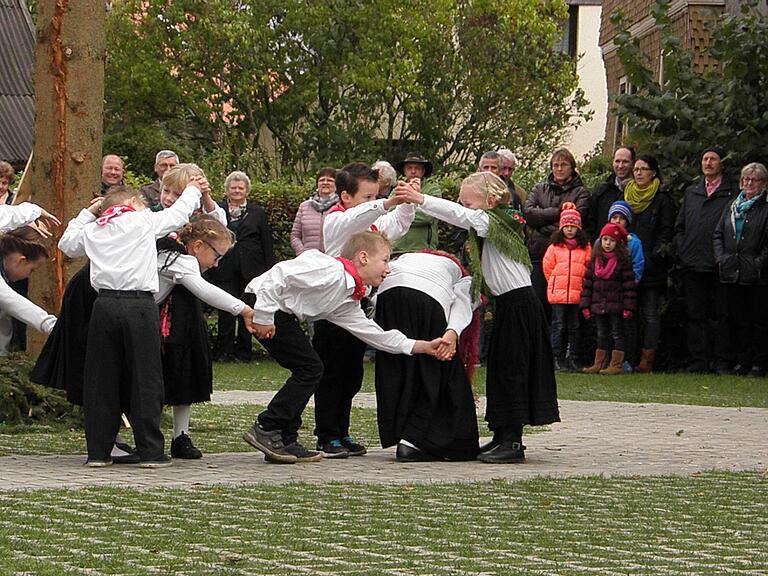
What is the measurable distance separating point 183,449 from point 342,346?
1167 mm

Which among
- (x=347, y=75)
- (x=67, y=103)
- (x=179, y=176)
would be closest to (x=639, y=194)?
(x=67, y=103)

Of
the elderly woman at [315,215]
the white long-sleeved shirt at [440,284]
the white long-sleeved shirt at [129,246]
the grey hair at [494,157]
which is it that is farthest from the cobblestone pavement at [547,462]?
the elderly woman at [315,215]

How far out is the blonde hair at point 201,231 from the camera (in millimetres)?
10195

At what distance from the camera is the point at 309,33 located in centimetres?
3991

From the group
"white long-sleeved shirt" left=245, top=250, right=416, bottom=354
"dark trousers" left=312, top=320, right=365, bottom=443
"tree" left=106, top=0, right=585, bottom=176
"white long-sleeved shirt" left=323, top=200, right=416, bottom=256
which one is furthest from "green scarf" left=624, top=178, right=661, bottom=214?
"tree" left=106, top=0, right=585, bottom=176

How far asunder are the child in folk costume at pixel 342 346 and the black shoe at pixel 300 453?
0.21 m

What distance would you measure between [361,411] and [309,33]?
2683cm

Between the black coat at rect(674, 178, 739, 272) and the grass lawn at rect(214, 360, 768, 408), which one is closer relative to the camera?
the grass lawn at rect(214, 360, 768, 408)

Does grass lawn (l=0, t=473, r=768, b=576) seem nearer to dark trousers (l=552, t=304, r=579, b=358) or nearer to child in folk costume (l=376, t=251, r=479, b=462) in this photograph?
child in folk costume (l=376, t=251, r=479, b=462)

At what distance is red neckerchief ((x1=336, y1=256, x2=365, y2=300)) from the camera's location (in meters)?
10.1

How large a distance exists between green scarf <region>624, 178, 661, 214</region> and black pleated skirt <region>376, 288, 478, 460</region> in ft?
26.4

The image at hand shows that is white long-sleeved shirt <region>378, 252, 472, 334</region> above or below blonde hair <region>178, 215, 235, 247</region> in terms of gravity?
below

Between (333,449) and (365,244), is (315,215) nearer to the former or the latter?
(333,449)

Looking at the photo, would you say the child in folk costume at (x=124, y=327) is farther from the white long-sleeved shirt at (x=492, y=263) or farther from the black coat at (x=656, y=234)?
the black coat at (x=656, y=234)
